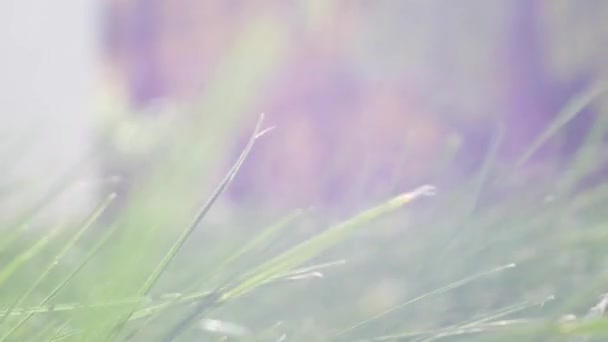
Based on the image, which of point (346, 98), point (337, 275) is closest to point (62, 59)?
point (346, 98)

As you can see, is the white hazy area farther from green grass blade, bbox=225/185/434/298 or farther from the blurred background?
green grass blade, bbox=225/185/434/298

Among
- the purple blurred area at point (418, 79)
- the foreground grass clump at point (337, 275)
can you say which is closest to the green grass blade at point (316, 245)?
the foreground grass clump at point (337, 275)

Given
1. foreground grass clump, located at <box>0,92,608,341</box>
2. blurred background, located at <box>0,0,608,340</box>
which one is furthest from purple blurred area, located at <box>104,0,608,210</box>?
foreground grass clump, located at <box>0,92,608,341</box>

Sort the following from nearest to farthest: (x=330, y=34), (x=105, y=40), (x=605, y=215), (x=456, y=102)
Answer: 1. (x=605, y=215)
2. (x=456, y=102)
3. (x=330, y=34)
4. (x=105, y=40)

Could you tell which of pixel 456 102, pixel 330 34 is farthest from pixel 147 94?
pixel 456 102

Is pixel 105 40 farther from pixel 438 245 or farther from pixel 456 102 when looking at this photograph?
pixel 438 245

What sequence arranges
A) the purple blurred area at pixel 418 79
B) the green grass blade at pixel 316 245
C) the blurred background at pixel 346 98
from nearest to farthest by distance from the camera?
the green grass blade at pixel 316 245 → the blurred background at pixel 346 98 → the purple blurred area at pixel 418 79

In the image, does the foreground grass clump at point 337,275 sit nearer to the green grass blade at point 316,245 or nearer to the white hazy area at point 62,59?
the green grass blade at point 316,245
